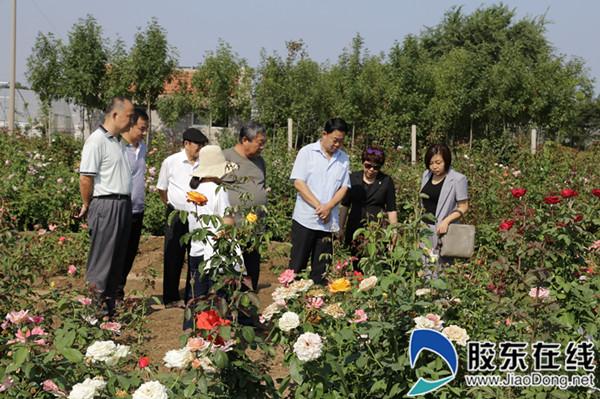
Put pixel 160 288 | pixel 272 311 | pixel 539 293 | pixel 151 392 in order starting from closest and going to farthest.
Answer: pixel 151 392 → pixel 272 311 → pixel 539 293 → pixel 160 288

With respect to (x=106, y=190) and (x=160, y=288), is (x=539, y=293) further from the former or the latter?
(x=160, y=288)

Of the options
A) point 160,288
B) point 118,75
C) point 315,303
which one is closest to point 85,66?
point 118,75

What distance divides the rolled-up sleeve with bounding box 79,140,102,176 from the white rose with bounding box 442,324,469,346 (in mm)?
2697

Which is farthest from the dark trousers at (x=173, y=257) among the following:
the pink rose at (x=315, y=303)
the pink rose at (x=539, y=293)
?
the pink rose at (x=539, y=293)

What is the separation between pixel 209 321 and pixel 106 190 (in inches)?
97.6

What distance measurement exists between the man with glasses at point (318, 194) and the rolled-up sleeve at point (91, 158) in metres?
1.42

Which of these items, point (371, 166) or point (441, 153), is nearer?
point (441, 153)

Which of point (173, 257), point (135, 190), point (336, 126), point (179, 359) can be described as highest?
point (336, 126)

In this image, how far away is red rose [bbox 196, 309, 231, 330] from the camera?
8.09ft

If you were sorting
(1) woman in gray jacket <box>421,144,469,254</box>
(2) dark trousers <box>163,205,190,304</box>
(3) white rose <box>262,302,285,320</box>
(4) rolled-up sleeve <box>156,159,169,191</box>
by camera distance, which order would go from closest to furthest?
(3) white rose <box>262,302,285,320</box> < (1) woman in gray jacket <box>421,144,469,254</box> < (4) rolled-up sleeve <box>156,159,169,191</box> < (2) dark trousers <box>163,205,190,304</box>

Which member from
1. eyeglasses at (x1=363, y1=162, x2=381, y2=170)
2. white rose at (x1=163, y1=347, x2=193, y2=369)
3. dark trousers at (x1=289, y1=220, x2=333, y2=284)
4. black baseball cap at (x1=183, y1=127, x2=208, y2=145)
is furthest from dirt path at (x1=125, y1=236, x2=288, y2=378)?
white rose at (x1=163, y1=347, x2=193, y2=369)

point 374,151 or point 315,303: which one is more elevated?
point 374,151

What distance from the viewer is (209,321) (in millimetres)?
2480

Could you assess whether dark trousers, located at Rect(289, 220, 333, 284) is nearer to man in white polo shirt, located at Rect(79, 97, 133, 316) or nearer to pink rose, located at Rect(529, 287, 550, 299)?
man in white polo shirt, located at Rect(79, 97, 133, 316)
